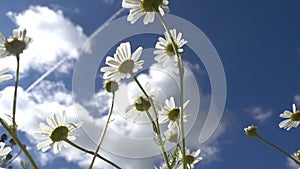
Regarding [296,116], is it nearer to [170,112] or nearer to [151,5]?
[170,112]

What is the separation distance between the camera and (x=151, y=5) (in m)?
0.88

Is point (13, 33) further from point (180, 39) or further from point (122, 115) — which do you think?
point (180, 39)

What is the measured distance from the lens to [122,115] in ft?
2.98

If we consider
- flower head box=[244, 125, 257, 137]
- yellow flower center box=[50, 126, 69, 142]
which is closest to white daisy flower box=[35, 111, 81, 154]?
yellow flower center box=[50, 126, 69, 142]

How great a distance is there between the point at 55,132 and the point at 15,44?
0.22 metres

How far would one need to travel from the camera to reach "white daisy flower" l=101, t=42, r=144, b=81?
92cm

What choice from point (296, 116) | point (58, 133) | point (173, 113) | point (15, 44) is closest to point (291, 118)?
point (296, 116)

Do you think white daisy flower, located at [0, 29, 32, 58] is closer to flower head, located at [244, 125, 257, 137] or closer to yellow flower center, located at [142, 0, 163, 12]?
yellow flower center, located at [142, 0, 163, 12]

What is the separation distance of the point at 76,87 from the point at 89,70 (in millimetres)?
45

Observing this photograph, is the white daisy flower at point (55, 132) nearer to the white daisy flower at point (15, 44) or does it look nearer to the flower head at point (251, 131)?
the white daisy flower at point (15, 44)

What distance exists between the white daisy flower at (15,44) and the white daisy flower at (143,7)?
21 cm

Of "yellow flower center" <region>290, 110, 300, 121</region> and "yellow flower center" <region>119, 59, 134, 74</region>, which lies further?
"yellow flower center" <region>290, 110, 300, 121</region>

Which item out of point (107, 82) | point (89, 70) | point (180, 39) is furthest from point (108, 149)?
point (180, 39)

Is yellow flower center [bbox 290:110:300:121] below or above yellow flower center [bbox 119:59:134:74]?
below
